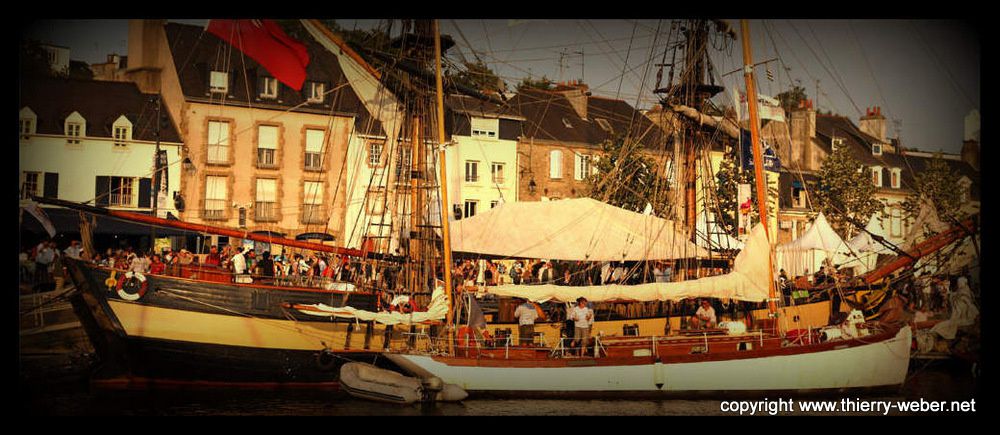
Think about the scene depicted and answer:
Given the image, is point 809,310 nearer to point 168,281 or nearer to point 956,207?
point 956,207

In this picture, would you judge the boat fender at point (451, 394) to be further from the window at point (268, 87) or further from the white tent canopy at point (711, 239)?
the window at point (268, 87)

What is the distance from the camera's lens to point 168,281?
1989 cm

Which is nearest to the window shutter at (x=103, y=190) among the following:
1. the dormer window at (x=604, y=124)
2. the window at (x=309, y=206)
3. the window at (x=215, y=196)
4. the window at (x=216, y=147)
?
the window at (x=215, y=196)

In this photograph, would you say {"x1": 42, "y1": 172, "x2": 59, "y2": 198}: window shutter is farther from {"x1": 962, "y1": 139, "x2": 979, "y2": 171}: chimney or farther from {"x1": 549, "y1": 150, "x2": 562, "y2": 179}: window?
{"x1": 962, "y1": 139, "x2": 979, "y2": 171}: chimney

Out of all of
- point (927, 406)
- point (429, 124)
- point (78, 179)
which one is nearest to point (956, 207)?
point (927, 406)

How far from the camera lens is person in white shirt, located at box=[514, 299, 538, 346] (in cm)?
2139

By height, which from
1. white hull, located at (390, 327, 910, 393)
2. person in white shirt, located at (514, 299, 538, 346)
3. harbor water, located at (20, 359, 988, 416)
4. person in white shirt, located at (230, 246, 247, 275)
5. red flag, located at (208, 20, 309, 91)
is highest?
red flag, located at (208, 20, 309, 91)

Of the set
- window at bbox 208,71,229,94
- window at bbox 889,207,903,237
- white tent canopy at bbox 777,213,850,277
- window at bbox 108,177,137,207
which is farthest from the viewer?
window at bbox 889,207,903,237

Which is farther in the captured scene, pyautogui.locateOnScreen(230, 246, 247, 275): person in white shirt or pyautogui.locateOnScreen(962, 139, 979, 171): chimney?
pyautogui.locateOnScreen(230, 246, 247, 275): person in white shirt

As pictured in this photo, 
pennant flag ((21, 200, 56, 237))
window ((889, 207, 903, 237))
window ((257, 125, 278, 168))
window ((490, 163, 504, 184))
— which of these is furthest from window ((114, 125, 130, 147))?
window ((889, 207, 903, 237))

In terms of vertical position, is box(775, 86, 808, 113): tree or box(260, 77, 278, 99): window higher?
box(775, 86, 808, 113): tree

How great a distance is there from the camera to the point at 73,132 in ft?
99.7
